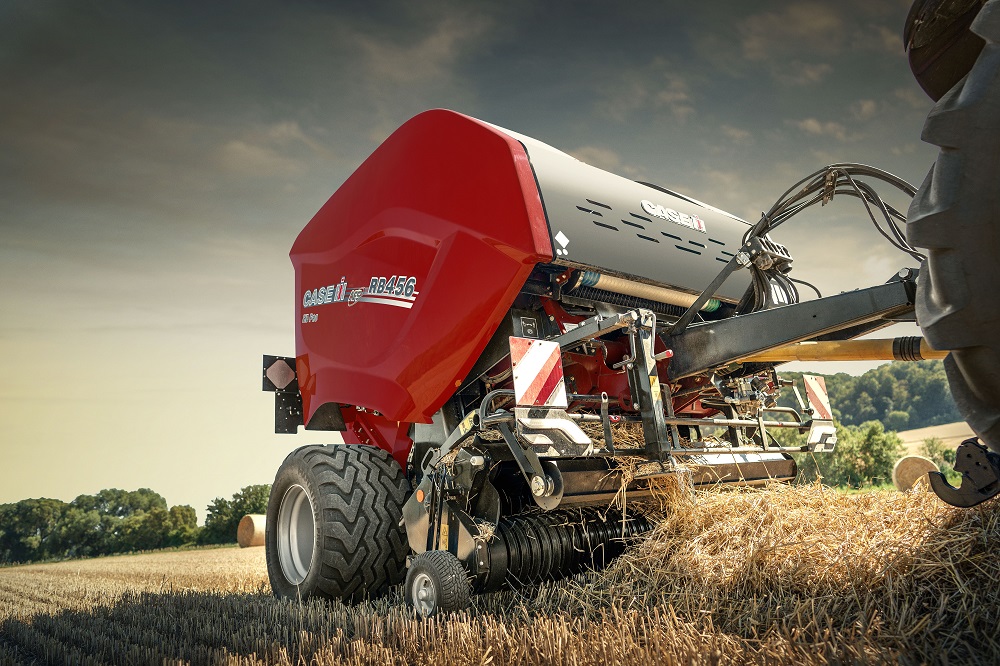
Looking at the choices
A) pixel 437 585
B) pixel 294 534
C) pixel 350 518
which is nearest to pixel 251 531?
pixel 294 534

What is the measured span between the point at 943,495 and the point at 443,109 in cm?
341

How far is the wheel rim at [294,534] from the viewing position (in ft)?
15.9

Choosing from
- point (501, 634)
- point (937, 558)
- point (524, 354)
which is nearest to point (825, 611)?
point (937, 558)

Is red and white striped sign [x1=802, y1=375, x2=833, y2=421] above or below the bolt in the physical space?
above

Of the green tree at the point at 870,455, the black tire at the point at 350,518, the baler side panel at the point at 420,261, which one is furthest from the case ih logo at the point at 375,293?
the green tree at the point at 870,455

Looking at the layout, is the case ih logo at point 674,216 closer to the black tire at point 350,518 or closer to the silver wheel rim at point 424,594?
the black tire at point 350,518

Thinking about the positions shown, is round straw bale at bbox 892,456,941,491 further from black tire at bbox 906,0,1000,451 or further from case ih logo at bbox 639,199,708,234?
black tire at bbox 906,0,1000,451

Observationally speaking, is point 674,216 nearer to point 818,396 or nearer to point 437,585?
point 818,396

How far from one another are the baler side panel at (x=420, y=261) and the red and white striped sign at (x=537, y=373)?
0.39 metres

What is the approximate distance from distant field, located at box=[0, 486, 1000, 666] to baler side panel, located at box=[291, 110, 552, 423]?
134cm

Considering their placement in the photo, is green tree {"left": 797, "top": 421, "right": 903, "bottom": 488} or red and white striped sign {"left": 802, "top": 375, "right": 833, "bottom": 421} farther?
green tree {"left": 797, "top": 421, "right": 903, "bottom": 488}

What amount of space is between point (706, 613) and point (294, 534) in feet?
9.80

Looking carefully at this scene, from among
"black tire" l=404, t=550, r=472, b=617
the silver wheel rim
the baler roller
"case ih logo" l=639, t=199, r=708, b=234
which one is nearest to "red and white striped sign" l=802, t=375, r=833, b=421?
"case ih logo" l=639, t=199, r=708, b=234

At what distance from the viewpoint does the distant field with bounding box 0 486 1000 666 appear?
240 cm
